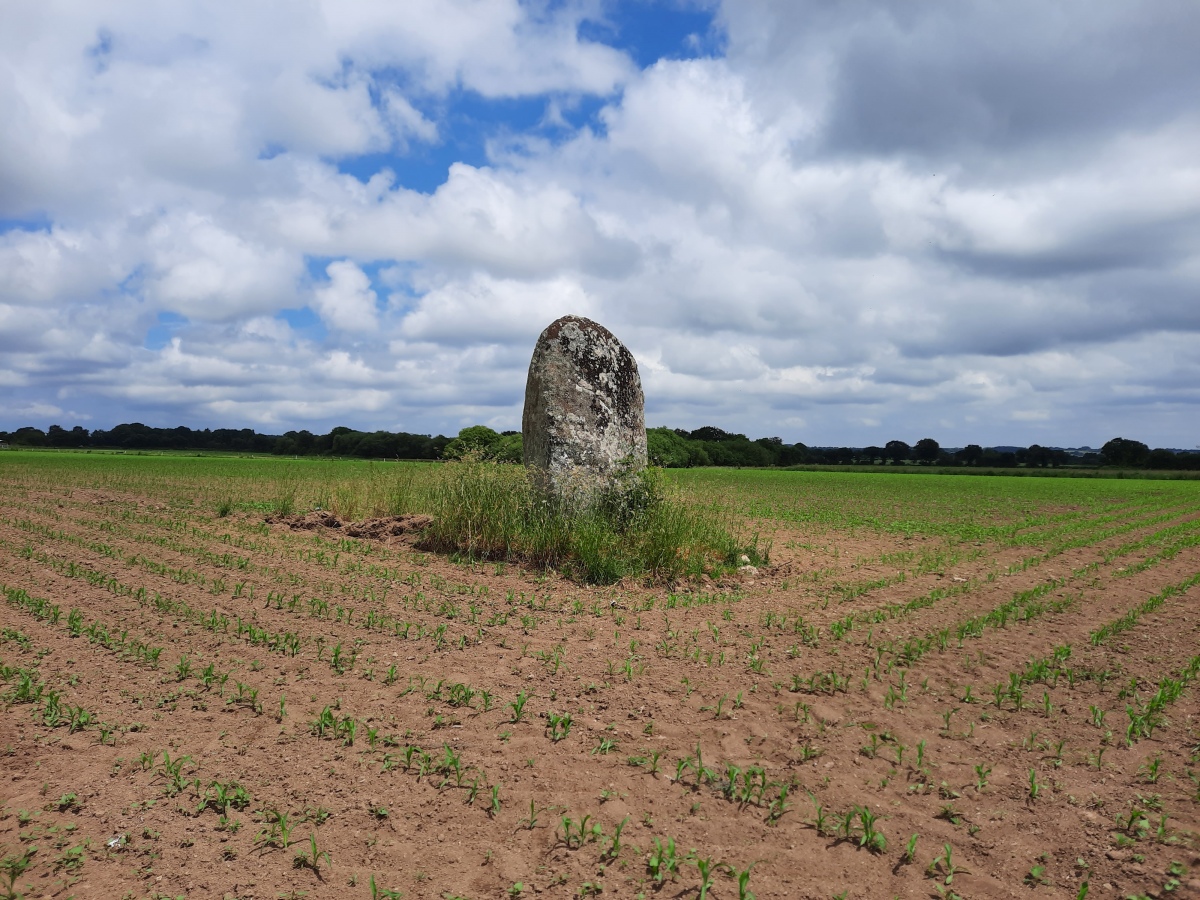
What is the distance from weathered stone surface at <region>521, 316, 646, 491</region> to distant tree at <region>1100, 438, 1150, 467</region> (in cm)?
9179

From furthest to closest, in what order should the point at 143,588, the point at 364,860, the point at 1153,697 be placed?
the point at 143,588 < the point at 1153,697 < the point at 364,860

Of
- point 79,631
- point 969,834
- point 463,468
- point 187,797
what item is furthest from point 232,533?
point 969,834

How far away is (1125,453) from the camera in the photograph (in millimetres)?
87000

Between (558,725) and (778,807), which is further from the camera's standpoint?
(558,725)

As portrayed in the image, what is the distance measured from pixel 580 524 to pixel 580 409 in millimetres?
2085

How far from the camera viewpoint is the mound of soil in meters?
12.9

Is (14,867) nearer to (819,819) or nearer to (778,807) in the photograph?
(778,807)

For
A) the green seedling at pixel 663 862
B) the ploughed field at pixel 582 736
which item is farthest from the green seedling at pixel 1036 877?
the green seedling at pixel 663 862

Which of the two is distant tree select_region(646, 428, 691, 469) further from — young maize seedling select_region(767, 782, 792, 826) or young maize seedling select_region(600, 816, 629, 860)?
young maize seedling select_region(600, 816, 629, 860)

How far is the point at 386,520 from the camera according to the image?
529 inches

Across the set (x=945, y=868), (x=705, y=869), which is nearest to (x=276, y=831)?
(x=705, y=869)

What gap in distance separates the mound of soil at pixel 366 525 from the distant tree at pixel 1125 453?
307 feet

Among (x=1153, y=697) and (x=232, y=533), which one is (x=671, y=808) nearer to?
(x=1153, y=697)

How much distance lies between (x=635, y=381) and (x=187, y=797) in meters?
9.45
